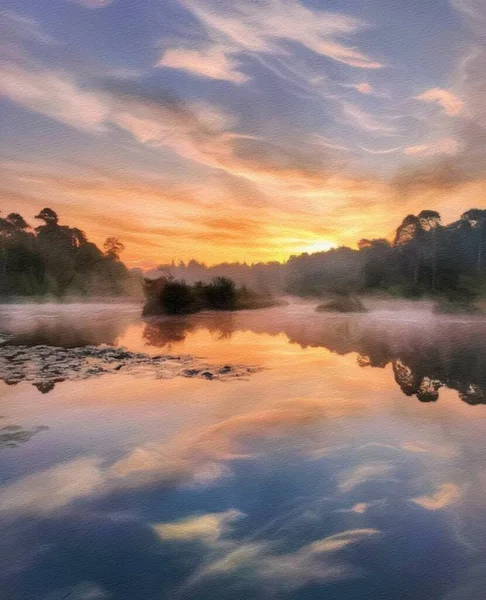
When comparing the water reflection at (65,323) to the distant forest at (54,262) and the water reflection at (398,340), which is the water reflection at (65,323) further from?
the water reflection at (398,340)

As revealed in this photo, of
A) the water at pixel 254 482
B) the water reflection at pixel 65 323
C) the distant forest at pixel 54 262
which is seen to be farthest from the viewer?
the water reflection at pixel 65 323

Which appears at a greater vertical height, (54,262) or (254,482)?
(54,262)

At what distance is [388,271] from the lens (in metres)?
3.20

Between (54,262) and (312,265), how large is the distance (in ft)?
5.54

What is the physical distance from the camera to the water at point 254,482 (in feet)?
4.17

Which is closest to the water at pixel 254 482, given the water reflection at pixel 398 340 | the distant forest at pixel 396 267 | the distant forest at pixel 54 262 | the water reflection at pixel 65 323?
the water reflection at pixel 398 340

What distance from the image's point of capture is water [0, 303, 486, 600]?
127cm

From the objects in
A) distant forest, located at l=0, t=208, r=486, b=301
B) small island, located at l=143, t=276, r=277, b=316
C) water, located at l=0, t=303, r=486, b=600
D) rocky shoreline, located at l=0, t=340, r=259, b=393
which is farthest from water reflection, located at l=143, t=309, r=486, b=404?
rocky shoreline, located at l=0, t=340, r=259, b=393

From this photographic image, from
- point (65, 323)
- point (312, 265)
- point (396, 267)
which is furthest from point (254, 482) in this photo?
point (65, 323)

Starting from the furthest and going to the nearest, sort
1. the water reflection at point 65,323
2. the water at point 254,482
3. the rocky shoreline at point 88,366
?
the water reflection at point 65,323, the rocky shoreline at point 88,366, the water at point 254,482

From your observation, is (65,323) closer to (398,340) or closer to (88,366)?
(88,366)

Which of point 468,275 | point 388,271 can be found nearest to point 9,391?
point 388,271

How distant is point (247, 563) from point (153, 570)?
0.25 meters

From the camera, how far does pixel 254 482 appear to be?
1.70 meters
